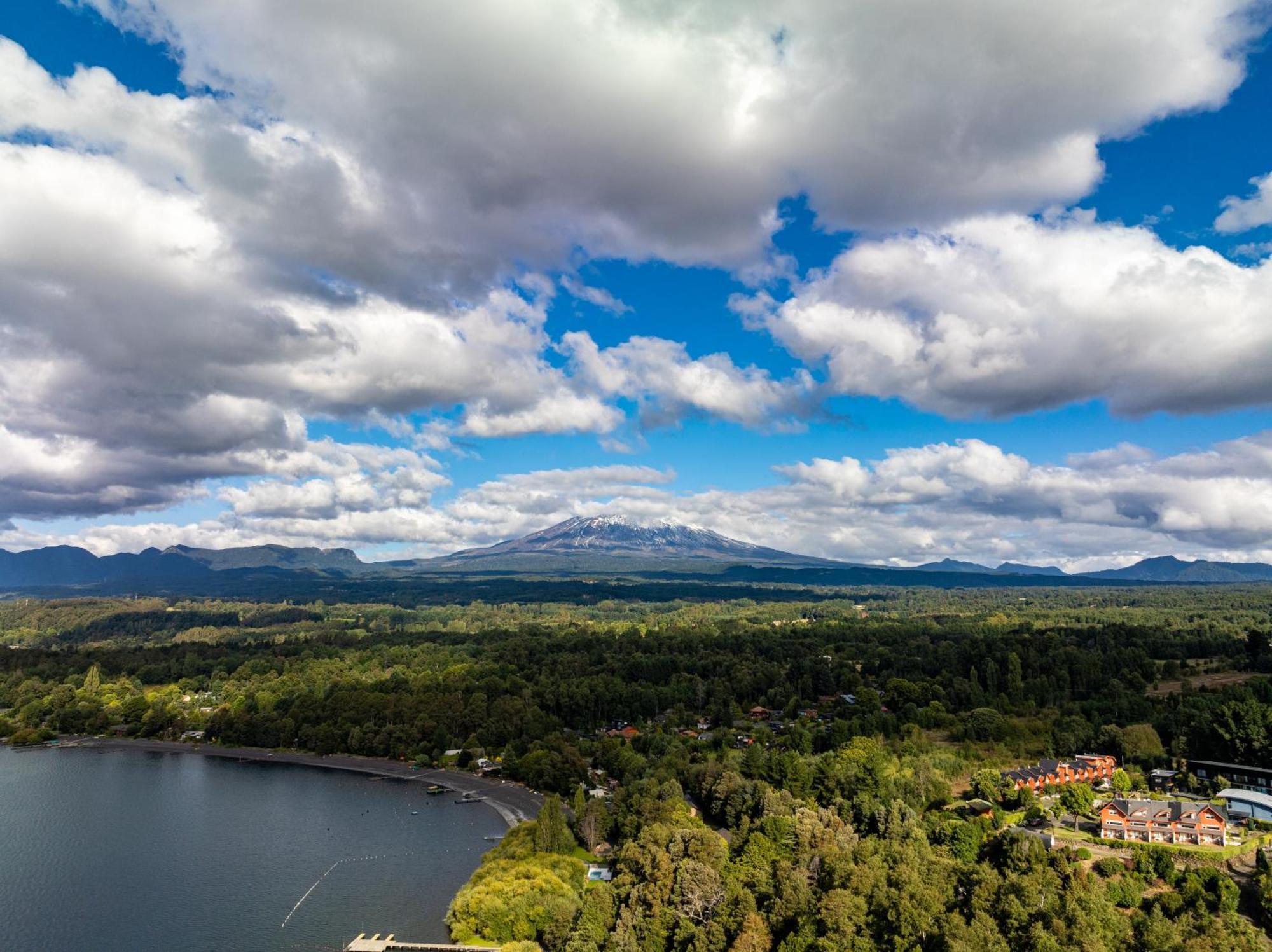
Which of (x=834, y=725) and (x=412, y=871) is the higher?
(x=834, y=725)

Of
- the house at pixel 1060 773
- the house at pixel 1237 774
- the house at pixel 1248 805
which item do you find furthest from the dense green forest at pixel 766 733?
the house at pixel 1248 805

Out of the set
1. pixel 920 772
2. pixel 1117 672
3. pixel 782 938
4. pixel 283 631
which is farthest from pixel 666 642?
pixel 283 631

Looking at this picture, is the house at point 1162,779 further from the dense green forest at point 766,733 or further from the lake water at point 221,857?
the lake water at point 221,857

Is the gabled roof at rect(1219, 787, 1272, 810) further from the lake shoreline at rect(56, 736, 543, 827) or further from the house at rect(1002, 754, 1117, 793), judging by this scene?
the lake shoreline at rect(56, 736, 543, 827)

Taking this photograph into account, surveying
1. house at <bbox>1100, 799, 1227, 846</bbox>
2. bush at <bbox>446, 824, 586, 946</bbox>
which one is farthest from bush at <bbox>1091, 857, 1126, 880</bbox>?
bush at <bbox>446, 824, 586, 946</bbox>

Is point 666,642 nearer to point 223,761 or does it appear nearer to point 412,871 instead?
Answer: point 223,761

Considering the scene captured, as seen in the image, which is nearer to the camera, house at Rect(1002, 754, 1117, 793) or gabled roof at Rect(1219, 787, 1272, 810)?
gabled roof at Rect(1219, 787, 1272, 810)

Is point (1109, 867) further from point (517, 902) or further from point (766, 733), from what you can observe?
point (766, 733)
